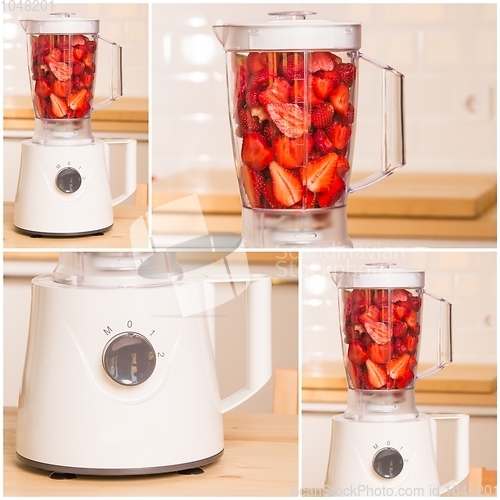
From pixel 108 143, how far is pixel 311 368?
0.45 meters

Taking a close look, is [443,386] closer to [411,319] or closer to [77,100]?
[411,319]

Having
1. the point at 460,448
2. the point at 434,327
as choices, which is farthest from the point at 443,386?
the point at 460,448

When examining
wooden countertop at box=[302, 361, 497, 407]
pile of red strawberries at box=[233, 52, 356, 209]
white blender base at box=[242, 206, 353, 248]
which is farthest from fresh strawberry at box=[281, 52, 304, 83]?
wooden countertop at box=[302, 361, 497, 407]

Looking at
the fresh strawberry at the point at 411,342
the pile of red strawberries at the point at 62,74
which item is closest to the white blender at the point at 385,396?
the fresh strawberry at the point at 411,342

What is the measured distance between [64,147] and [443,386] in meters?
0.58

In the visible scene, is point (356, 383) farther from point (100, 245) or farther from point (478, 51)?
point (478, 51)

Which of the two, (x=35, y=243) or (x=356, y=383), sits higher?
(x=35, y=243)

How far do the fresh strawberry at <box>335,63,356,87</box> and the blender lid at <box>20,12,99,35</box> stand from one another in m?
0.24

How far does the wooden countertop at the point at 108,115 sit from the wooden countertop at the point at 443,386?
1.48ft

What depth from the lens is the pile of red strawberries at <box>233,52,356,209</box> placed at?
0.71 m

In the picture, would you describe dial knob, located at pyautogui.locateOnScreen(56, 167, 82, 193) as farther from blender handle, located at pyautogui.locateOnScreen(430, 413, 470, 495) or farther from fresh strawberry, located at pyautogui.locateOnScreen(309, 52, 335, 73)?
blender handle, located at pyautogui.locateOnScreen(430, 413, 470, 495)

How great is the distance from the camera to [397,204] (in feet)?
3.16

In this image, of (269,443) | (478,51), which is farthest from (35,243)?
(478,51)

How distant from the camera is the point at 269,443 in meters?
0.93
